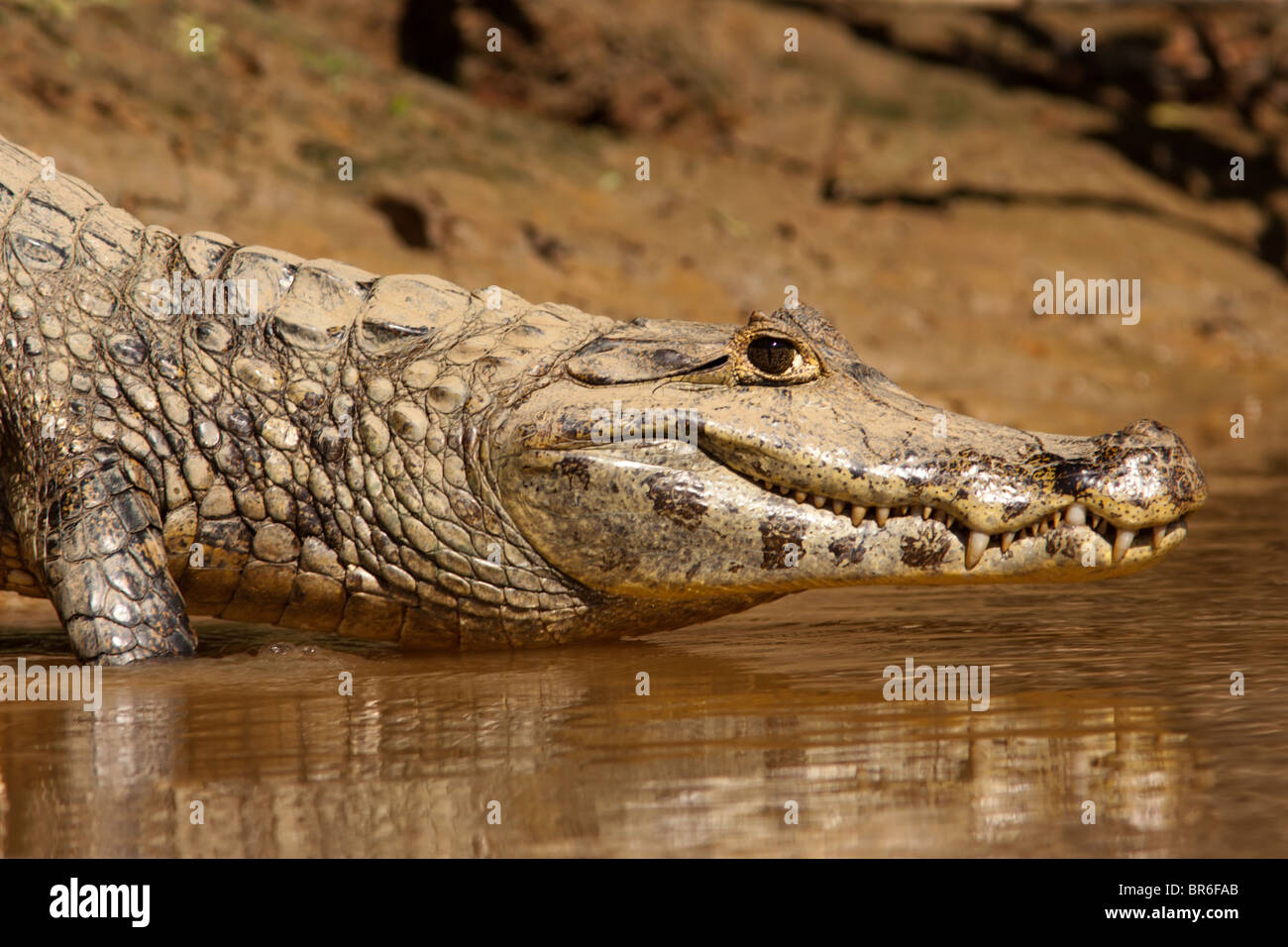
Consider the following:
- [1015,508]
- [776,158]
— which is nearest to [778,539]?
[1015,508]

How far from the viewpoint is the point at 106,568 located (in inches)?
151

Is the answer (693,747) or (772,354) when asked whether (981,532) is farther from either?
(693,747)

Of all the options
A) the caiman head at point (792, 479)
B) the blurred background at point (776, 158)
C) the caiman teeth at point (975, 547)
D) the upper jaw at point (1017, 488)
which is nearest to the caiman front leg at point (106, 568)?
the caiman head at point (792, 479)

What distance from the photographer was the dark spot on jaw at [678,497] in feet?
12.7

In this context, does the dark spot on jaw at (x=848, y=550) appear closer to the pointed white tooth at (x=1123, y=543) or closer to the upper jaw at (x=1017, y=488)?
the upper jaw at (x=1017, y=488)

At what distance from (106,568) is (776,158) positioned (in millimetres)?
9398

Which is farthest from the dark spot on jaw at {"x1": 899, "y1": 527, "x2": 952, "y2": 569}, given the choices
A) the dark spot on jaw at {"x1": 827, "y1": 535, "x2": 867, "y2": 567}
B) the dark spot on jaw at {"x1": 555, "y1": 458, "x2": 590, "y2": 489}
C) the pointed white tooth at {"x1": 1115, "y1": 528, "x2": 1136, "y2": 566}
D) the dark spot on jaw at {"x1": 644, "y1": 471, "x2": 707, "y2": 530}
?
the dark spot on jaw at {"x1": 555, "y1": 458, "x2": 590, "y2": 489}

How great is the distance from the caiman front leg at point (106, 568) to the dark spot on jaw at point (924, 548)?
198cm

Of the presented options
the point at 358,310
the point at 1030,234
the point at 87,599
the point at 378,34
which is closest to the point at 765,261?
the point at 1030,234

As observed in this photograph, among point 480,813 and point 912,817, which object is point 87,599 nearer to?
point 480,813
